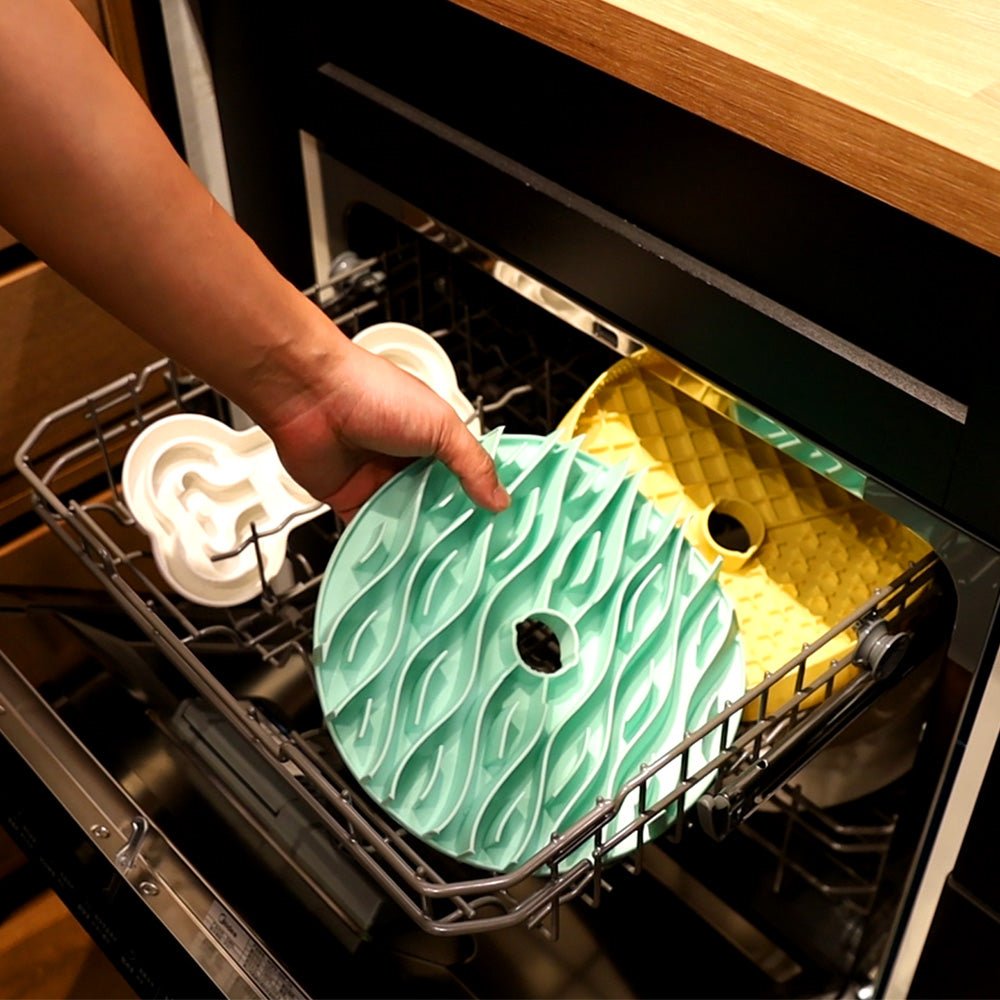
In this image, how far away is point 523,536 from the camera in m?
0.74

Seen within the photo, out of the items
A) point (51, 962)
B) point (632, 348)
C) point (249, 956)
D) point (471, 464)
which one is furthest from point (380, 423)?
point (51, 962)

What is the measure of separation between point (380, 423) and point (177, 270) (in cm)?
15

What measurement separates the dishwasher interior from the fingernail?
123mm

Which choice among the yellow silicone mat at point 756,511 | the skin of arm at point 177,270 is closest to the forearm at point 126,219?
the skin of arm at point 177,270

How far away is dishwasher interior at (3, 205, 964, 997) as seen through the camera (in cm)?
66

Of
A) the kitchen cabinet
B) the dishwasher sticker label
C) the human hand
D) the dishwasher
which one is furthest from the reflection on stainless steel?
the dishwasher sticker label

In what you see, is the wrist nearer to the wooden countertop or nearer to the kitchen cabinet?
the wooden countertop

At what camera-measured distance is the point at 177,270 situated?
2.04 ft

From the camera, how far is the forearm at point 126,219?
56 centimetres

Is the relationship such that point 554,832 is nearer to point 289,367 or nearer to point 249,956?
point 249,956

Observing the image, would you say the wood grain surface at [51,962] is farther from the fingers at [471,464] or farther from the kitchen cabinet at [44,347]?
the fingers at [471,464]

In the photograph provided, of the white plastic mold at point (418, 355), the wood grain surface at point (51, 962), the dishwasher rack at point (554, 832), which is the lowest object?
the wood grain surface at point (51, 962)

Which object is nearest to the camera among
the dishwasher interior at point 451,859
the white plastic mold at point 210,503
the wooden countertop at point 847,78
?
the wooden countertop at point 847,78

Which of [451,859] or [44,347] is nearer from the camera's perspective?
[451,859]
